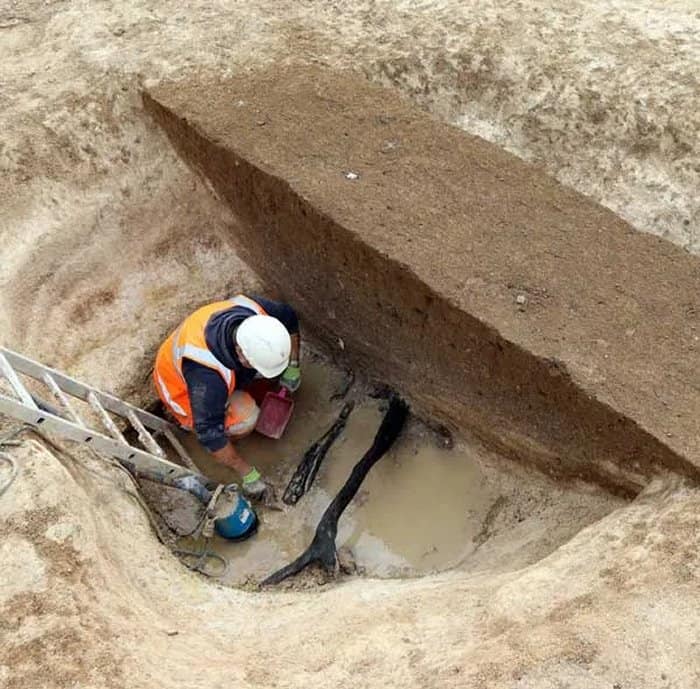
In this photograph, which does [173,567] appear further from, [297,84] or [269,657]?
[297,84]

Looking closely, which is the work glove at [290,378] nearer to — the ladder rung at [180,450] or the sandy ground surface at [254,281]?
the ladder rung at [180,450]

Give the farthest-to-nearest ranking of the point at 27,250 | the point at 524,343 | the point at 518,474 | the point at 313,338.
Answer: the point at 313,338 < the point at 27,250 < the point at 518,474 < the point at 524,343

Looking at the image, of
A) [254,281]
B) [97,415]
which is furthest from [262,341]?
[254,281]

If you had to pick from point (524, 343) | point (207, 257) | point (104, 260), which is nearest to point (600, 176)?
point (524, 343)

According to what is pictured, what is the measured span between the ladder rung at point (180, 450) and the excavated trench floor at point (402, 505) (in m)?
0.14

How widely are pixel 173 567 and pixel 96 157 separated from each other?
2.88 m

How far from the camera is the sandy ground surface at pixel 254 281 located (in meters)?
3.44

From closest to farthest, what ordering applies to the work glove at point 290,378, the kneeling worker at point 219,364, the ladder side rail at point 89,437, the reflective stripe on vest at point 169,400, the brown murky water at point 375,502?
the ladder side rail at point 89,437 → the kneeling worker at point 219,364 → the brown murky water at point 375,502 → the reflective stripe on vest at point 169,400 → the work glove at point 290,378

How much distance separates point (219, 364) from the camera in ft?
15.9

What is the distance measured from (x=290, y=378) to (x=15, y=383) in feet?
5.79

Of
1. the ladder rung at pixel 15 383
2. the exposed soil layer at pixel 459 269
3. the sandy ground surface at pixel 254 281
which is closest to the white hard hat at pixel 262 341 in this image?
the exposed soil layer at pixel 459 269

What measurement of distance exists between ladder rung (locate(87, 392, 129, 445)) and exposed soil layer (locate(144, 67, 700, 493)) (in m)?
1.56

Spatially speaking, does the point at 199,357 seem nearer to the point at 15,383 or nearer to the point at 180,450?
the point at 180,450

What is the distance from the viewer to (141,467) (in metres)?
4.91
